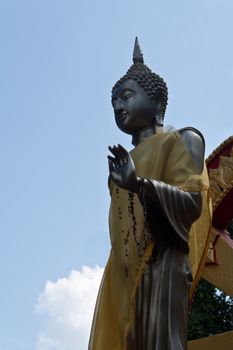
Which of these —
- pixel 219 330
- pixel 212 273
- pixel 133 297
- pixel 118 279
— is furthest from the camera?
pixel 219 330

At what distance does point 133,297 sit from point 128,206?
0.55m

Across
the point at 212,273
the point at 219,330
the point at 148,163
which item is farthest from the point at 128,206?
the point at 219,330

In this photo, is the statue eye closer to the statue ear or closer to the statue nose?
the statue nose

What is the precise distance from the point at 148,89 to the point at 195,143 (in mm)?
501

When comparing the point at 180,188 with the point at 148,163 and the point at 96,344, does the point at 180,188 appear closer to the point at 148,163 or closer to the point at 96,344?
the point at 148,163

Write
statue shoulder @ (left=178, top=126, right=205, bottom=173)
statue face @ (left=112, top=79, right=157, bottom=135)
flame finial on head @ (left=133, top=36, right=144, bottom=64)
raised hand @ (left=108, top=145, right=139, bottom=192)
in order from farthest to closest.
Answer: flame finial on head @ (left=133, top=36, right=144, bottom=64), statue face @ (left=112, top=79, right=157, bottom=135), statue shoulder @ (left=178, top=126, right=205, bottom=173), raised hand @ (left=108, top=145, right=139, bottom=192)

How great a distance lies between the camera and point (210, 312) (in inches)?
468

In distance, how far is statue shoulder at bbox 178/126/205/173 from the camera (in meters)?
3.68

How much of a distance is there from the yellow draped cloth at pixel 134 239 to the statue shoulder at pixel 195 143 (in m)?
0.03

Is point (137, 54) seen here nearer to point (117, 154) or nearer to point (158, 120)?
point (158, 120)

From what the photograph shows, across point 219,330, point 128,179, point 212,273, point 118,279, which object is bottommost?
point 118,279

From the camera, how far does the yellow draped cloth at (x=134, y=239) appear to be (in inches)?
139

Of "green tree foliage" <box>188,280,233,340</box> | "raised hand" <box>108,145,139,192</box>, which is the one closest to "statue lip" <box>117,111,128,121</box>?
"raised hand" <box>108,145,139,192</box>

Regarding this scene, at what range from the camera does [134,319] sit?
3.41 metres
